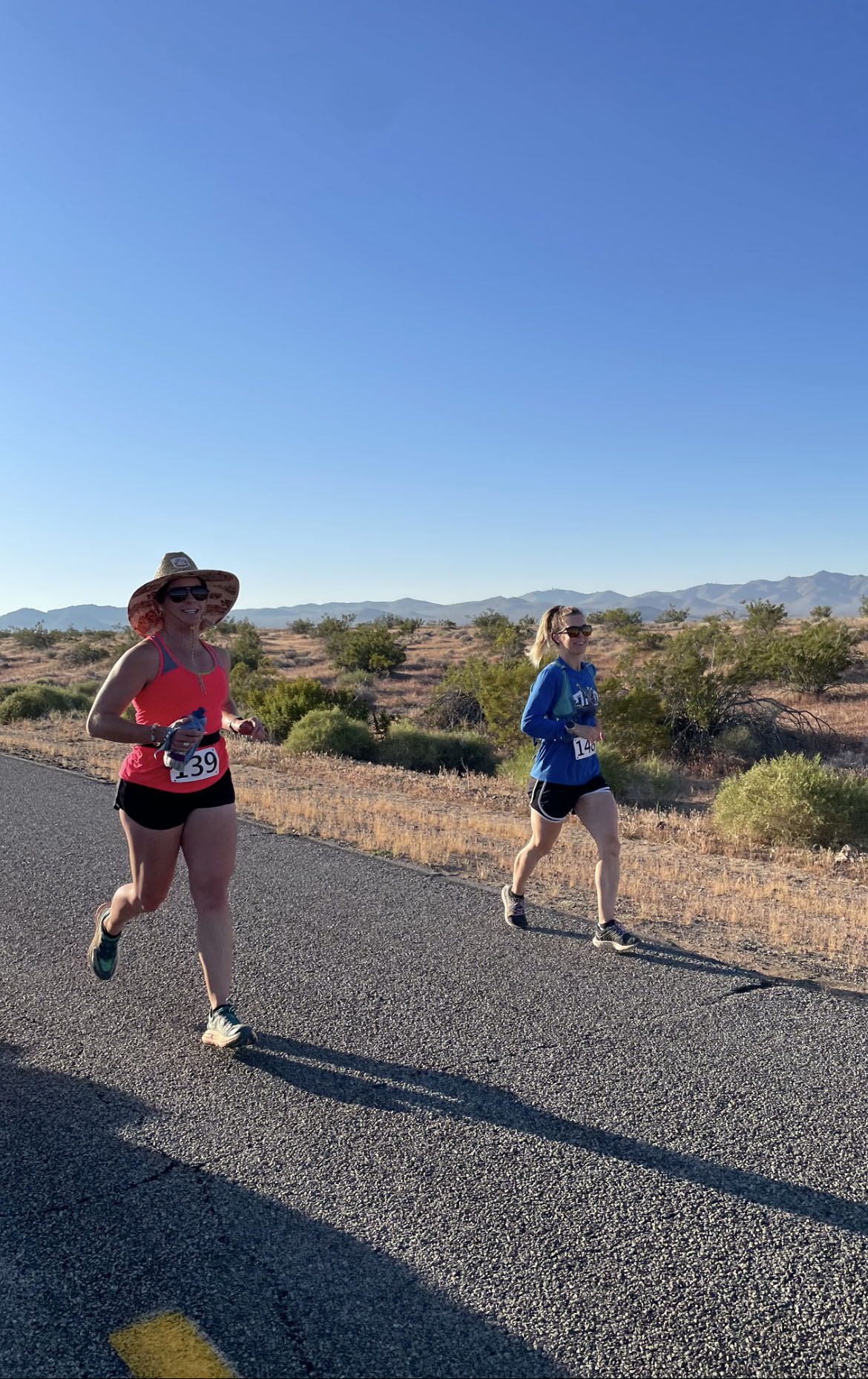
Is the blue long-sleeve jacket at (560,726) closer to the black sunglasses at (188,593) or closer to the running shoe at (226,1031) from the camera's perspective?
the black sunglasses at (188,593)

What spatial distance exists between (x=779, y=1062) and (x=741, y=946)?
5.98ft

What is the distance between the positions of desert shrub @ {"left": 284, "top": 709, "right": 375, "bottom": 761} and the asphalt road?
10800 mm

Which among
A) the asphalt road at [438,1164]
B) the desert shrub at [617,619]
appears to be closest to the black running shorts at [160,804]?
the asphalt road at [438,1164]

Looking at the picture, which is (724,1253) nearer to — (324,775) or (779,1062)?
(779,1062)

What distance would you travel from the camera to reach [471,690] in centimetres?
2089

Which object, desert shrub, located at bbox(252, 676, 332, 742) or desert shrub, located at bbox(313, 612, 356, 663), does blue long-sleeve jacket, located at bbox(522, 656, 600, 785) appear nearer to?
desert shrub, located at bbox(252, 676, 332, 742)

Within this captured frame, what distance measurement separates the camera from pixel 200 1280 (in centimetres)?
263

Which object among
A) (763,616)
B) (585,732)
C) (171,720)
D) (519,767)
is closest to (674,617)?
(763,616)

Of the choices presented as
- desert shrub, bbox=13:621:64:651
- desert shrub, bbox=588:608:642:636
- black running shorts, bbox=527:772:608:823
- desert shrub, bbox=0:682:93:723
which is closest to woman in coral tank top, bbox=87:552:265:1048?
black running shorts, bbox=527:772:608:823

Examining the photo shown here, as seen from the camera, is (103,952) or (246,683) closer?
(103,952)

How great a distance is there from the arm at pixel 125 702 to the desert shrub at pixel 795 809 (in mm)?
7849

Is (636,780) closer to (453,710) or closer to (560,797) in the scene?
(453,710)

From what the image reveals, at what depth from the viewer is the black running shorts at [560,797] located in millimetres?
5703

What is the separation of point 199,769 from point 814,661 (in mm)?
24680
